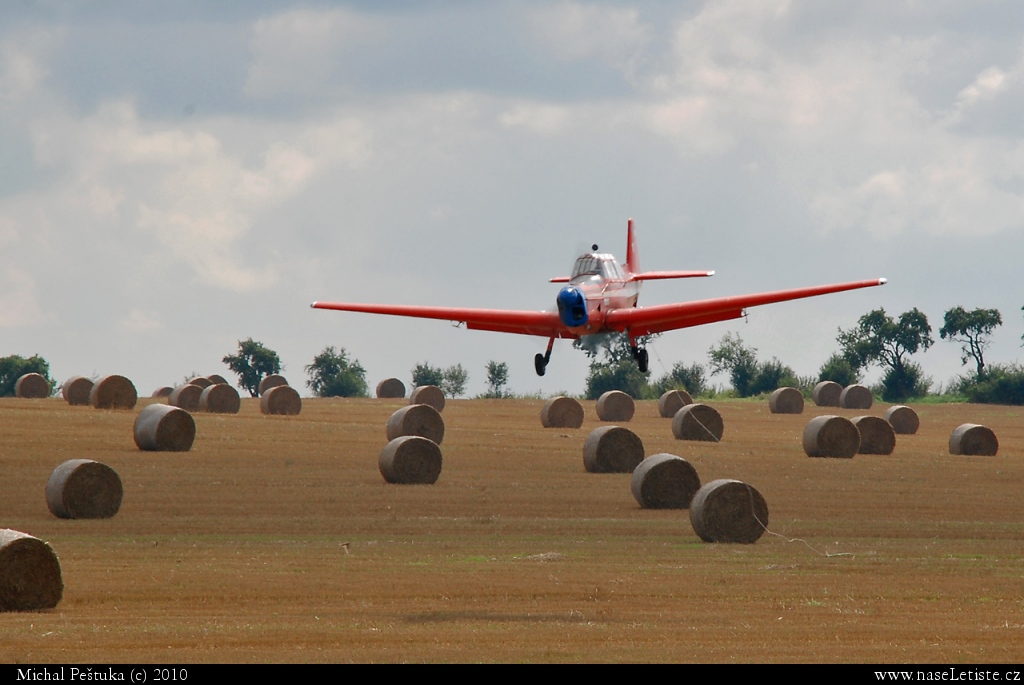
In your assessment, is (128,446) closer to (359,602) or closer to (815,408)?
(359,602)

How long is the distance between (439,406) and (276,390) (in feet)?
21.8

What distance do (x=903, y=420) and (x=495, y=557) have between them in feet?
117

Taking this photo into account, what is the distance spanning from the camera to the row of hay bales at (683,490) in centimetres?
2727

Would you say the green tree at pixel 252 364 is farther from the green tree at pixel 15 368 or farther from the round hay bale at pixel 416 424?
the round hay bale at pixel 416 424

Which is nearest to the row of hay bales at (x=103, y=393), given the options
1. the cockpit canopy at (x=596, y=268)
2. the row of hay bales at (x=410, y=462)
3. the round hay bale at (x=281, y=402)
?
the round hay bale at (x=281, y=402)

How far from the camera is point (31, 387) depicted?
6606 centimetres

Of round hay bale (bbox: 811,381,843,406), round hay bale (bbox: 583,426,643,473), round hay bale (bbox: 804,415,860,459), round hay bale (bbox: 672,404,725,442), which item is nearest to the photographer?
round hay bale (bbox: 583,426,643,473)

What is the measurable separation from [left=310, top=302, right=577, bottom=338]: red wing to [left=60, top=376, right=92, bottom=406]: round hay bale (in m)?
38.0

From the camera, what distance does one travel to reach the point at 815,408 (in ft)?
225

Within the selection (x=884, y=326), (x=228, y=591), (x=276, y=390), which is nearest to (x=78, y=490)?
(x=228, y=591)

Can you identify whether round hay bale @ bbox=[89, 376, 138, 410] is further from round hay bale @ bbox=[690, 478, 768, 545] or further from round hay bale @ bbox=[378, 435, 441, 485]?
round hay bale @ bbox=[690, 478, 768, 545]

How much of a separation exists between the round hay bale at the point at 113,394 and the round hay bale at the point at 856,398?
105 ft

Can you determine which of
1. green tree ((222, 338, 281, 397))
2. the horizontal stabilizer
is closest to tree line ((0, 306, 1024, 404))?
green tree ((222, 338, 281, 397))

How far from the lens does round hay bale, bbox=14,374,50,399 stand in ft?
216
